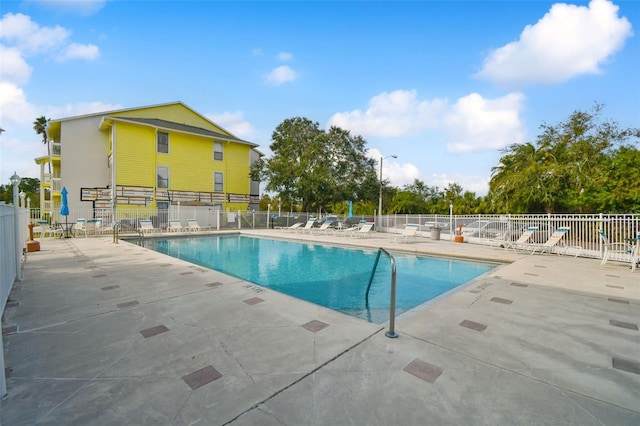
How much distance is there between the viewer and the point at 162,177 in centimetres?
2205

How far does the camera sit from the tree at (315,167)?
2492 centimetres

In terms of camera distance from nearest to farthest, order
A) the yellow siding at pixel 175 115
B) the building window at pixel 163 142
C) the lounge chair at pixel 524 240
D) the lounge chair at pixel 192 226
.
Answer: the lounge chair at pixel 524 240, the lounge chair at pixel 192 226, the building window at pixel 163 142, the yellow siding at pixel 175 115

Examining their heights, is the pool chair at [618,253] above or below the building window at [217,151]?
below

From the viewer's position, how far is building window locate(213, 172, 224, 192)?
974 inches

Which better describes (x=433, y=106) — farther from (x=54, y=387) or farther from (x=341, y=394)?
(x=54, y=387)

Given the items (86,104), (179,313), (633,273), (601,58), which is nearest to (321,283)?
(179,313)

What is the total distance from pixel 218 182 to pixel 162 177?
4484mm

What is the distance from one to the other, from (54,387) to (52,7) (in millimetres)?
10533

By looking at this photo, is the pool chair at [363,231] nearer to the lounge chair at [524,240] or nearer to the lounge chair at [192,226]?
the lounge chair at [524,240]

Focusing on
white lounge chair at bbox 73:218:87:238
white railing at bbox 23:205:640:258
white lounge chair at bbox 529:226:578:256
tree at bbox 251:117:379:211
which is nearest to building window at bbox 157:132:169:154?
white railing at bbox 23:205:640:258

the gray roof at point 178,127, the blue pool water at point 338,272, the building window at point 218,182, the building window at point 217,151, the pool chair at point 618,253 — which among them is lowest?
the blue pool water at point 338,272

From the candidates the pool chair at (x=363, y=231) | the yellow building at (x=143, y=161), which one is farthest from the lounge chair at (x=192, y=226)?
the pool chair at (x=363, y=231)

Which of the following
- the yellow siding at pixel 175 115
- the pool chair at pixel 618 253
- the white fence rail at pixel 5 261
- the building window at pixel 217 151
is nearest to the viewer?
the white fence rail at pixel 5 261

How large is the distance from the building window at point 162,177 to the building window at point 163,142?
1382mm
